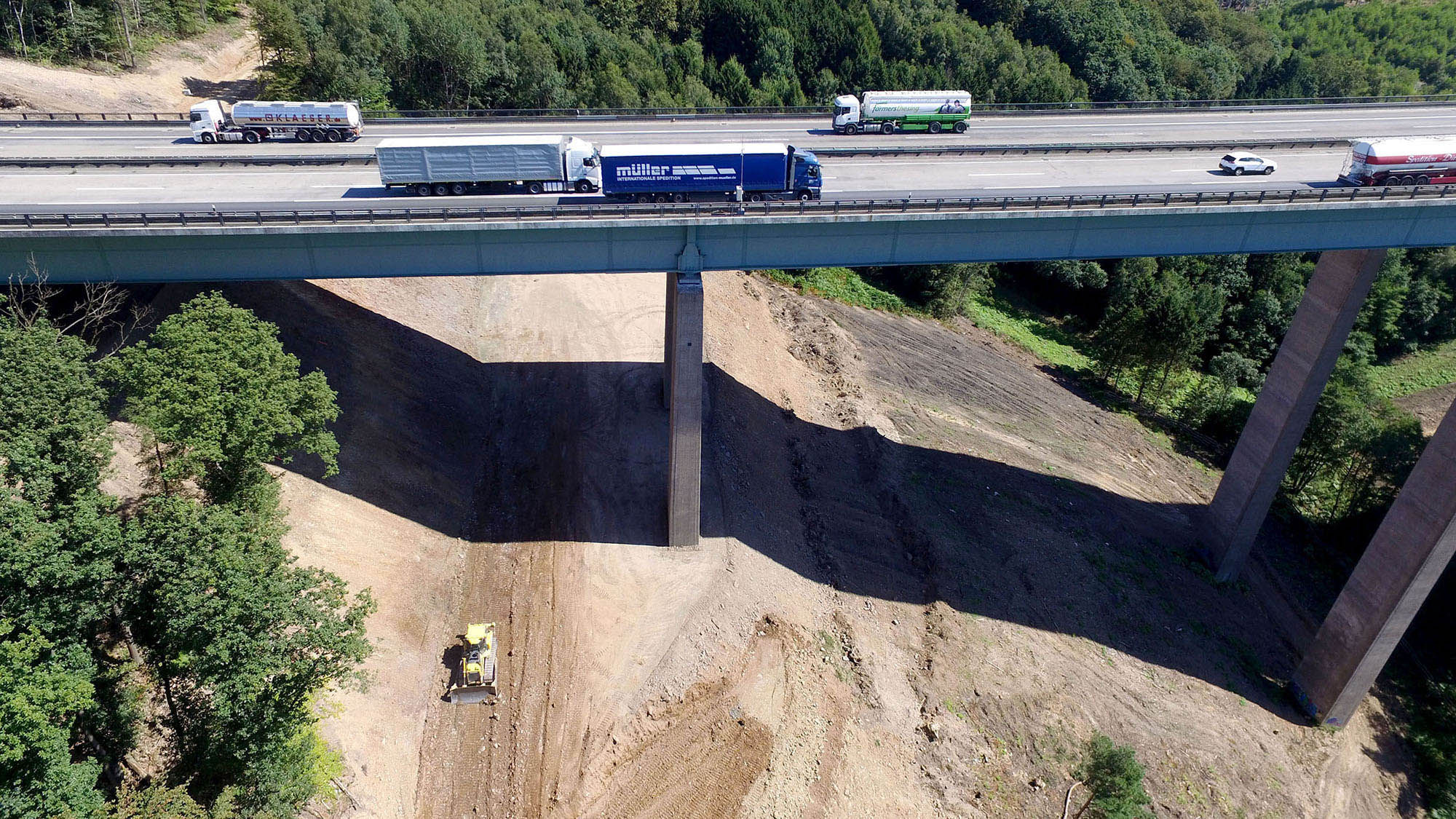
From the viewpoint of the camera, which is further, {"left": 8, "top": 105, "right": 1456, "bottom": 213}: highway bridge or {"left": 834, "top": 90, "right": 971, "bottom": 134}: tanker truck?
{"left": 834, "top": 90, "right": 971, "bottom": 134}: tanker truck

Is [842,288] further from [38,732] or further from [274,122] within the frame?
[38,732]

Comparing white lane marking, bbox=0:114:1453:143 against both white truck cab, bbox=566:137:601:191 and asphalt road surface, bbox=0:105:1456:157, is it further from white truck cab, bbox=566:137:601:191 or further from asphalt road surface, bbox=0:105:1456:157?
white truck cab, bbox=566:137:601:191

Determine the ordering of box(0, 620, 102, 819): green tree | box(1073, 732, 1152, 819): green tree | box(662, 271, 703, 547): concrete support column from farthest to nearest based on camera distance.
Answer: box(662, 271, 703, 547): concrete support column → box(1073, 732, 1152, 819): green tree → box(0, 620, 102, 819): green tree

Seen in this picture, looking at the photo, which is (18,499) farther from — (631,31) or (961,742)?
(631,31)

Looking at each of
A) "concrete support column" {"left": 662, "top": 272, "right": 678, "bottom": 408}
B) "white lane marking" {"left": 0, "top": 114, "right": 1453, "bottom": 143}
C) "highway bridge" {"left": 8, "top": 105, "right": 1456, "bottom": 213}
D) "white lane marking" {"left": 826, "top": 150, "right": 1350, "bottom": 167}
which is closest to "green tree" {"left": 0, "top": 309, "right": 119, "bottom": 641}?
"highway bridge" {"left": 8, "top": 105, "right": 1456, "bottom": 213}

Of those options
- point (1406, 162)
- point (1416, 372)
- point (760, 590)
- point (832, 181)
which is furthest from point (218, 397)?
point (1416, 372)
